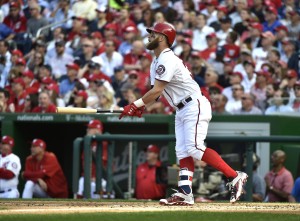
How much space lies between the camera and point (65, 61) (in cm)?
1750

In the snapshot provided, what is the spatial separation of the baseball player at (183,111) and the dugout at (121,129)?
12.4ft

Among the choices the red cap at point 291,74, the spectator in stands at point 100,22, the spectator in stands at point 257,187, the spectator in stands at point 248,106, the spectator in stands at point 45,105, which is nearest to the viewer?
the spectator in stands at point 257,187

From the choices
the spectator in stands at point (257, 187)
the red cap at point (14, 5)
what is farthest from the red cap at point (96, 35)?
the spectator in stands at point (257, 187)

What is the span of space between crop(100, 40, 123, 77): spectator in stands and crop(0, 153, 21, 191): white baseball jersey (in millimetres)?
3578

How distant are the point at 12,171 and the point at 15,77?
12.4ft

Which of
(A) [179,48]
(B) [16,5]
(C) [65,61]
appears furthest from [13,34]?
(A) [179,48]

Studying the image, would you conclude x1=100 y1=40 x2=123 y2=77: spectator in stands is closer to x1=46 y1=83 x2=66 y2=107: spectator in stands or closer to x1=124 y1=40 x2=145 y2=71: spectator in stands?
x1=124 y1=40 x2=145 y2=71: spectator in stands

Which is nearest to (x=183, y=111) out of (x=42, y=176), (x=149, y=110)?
(x=42, y=176)

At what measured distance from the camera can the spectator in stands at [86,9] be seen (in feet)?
62.2

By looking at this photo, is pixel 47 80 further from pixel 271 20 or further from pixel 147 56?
pixel 271 20

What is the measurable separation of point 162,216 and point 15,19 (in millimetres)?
12028

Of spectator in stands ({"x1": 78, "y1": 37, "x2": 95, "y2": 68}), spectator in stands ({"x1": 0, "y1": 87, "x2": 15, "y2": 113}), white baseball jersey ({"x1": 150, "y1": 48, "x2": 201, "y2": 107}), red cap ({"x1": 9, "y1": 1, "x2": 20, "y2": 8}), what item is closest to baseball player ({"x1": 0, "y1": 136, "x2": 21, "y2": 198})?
spectator in stands ({"x1": 0, "y1": 87, "x2": 15, "y2": 113})

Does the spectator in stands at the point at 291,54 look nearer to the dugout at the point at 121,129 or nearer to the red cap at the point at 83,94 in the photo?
the dugout at the point at 121,129

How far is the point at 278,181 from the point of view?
40.7 feet
